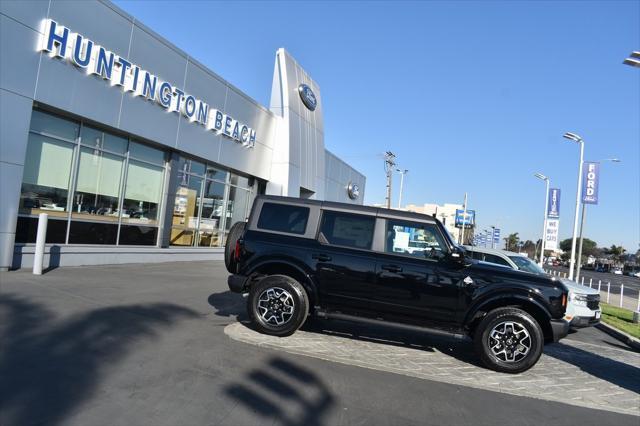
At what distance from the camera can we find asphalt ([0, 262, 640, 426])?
3.92m

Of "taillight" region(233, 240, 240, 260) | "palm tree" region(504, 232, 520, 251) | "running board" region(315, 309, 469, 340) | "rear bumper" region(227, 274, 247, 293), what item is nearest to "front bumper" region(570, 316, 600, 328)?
"running board" region(315, 309, 469, 340)

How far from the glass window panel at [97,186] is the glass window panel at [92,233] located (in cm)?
19

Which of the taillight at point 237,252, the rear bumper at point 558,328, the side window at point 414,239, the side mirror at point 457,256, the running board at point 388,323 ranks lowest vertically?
the running board at point 388,323

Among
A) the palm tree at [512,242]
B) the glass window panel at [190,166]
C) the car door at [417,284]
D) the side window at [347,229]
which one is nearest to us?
the car door at [417,284]

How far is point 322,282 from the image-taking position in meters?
6.64

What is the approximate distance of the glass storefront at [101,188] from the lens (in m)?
10.7

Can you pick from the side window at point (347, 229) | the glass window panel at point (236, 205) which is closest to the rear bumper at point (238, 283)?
the side window at point (347, 229)

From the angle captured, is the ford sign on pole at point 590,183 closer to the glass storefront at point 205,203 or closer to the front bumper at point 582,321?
the front bumper at point 582,321

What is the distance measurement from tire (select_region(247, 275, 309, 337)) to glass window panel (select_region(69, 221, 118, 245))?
718 centimetres

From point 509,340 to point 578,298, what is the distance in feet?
16.4

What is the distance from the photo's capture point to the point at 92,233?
12328mm

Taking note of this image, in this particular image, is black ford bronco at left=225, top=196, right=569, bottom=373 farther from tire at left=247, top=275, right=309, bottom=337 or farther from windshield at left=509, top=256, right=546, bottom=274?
windshield at left=509, top=256, right=546, bottom=274

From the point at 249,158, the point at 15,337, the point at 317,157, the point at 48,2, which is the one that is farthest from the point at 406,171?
the point at 15,337

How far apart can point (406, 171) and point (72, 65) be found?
53.4 meters
